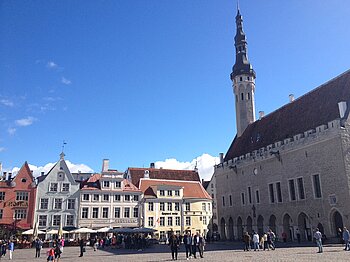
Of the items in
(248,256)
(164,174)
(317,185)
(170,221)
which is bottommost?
(248,256)

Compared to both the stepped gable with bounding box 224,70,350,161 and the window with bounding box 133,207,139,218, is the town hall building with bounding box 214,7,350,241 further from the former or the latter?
the window with bounding box 133,207,139,218

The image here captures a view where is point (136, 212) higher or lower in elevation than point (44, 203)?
lower

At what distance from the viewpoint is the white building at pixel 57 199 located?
4138cm

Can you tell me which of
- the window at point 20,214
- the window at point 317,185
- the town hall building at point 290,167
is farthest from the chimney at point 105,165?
the window at point 317,185

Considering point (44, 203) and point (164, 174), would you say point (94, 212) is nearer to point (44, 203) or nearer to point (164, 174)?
point (44, 203)

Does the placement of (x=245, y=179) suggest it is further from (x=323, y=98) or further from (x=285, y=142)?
(x=323, y=98)

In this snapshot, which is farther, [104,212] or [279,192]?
[104,212]

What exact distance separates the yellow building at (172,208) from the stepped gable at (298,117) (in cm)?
882

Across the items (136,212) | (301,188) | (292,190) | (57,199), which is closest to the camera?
(301,188)

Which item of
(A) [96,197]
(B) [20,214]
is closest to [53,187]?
(B) [20,214]

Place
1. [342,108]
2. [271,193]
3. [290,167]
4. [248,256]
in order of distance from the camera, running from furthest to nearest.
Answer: [271,193], [290,167], [342,108], [248,256]

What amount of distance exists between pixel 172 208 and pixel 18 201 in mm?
19642

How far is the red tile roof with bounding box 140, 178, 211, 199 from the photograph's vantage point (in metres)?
47.5

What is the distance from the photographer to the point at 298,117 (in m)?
35.2
